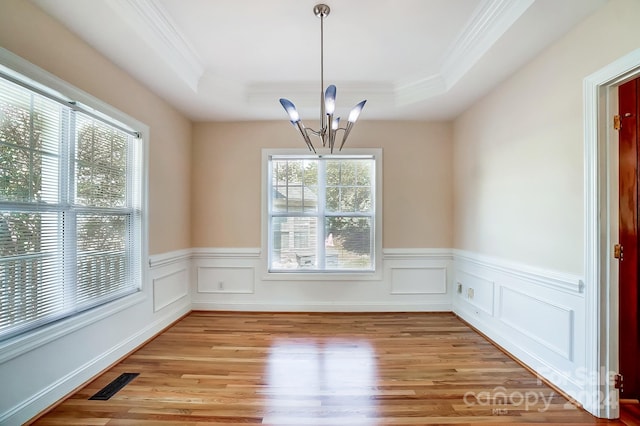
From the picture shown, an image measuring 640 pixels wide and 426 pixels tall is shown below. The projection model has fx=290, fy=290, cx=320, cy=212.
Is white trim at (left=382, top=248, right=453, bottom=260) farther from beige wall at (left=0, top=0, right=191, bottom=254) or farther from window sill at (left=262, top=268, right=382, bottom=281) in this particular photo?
beige wall at (left=0, top=0, right=191, bottom=254)

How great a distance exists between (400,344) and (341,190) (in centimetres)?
200

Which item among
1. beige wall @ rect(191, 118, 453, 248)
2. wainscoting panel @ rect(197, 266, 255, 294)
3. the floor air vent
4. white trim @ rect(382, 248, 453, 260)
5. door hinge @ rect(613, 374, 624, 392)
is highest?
beige wall @ rect(191, 118, 453, 248)

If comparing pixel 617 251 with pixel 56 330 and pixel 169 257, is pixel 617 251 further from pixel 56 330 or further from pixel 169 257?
pixel 169 257

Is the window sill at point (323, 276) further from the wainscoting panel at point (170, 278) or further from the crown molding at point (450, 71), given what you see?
the crown molding at point (450, 71)

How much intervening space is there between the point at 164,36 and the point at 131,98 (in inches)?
28.5

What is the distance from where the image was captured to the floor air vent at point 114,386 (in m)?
2.08

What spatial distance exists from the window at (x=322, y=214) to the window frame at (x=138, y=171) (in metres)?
1.50

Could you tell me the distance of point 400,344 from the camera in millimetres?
2910

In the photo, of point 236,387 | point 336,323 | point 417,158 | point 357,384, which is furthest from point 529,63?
point 236,387

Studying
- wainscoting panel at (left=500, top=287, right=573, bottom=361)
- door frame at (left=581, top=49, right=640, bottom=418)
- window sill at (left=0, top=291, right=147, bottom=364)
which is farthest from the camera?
wainscoting panel at (left=500, top=287, right=573, bottom=361)

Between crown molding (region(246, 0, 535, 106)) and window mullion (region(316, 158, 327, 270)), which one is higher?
crown molding (region(246, 0, 535, 106))

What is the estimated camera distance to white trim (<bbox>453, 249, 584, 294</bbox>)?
6.73 ft

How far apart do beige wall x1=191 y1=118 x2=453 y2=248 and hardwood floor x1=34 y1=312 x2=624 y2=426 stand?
48.0 inches

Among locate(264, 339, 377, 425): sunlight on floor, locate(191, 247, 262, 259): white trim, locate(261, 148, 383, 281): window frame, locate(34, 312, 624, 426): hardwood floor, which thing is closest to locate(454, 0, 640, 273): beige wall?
locate(34, 312, 624, 426): hardwood floor
